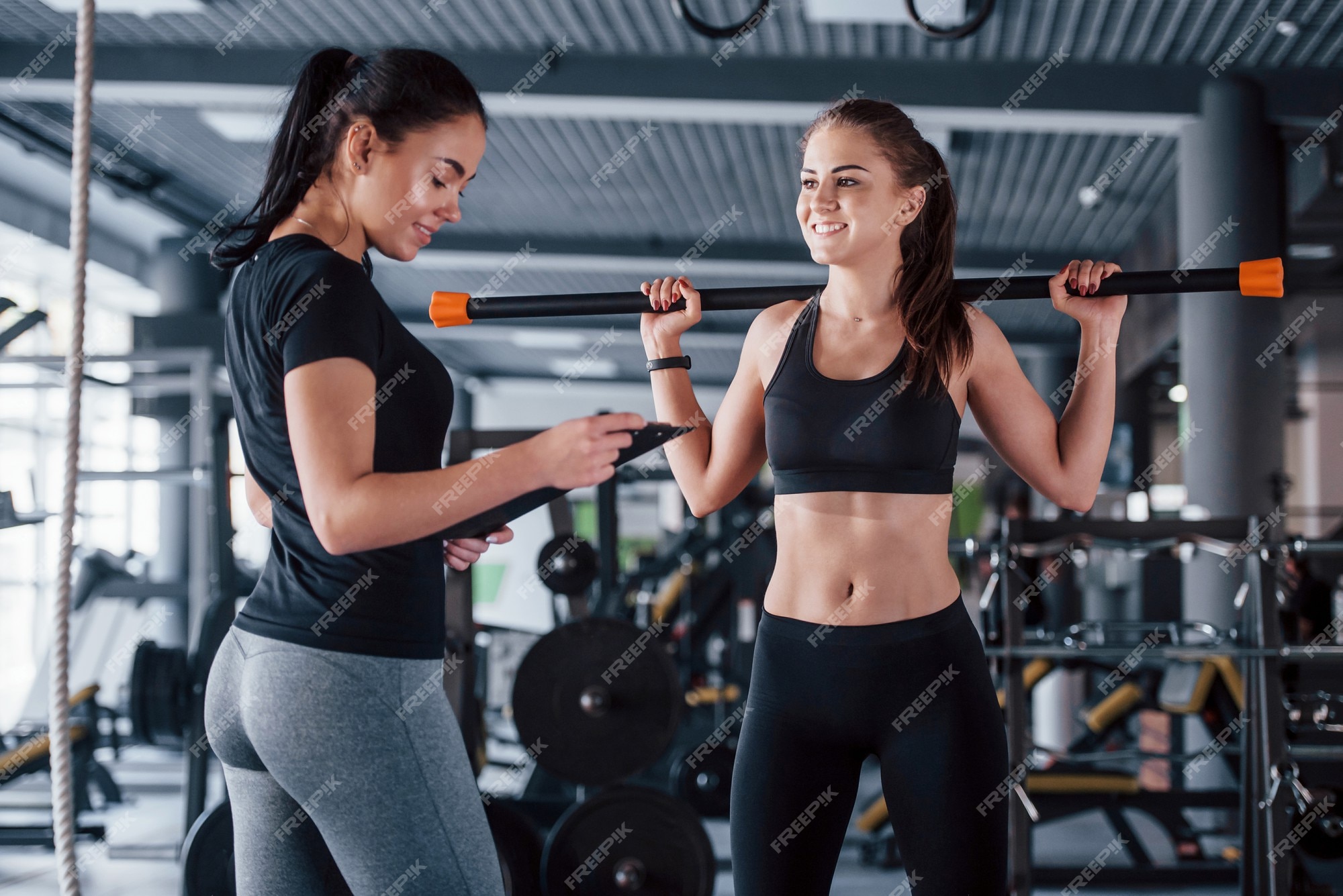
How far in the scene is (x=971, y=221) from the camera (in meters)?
8.17

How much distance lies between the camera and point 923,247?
1722mm

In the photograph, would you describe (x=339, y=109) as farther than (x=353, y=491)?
Yes

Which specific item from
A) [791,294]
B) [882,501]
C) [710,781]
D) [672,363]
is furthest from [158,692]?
[882,501]

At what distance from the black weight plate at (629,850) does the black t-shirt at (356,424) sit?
219 cm

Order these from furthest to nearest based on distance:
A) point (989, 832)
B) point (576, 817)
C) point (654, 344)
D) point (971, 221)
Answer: point (971, 221), point (576, 817), point (654, 344), point (989, 832)

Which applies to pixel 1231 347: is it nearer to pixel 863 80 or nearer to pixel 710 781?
pixel 863 80

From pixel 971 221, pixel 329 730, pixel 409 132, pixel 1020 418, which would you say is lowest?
pixel 329 730

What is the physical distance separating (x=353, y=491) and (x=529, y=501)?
18 centimetres

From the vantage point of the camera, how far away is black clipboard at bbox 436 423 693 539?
1.05 meters

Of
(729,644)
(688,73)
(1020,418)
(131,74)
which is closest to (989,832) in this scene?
(1020,418)

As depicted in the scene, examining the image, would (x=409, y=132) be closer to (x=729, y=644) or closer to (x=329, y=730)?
(x=329, y=730)

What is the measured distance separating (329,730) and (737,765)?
0.74 meters

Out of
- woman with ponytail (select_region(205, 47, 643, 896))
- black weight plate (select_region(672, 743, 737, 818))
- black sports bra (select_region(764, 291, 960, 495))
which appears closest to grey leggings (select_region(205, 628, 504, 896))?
woman with ponytail (select_region(205, 47, 643, 896))

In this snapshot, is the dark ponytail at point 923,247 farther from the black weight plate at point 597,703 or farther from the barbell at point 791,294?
the black weight plate at point 597,703
